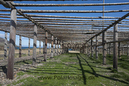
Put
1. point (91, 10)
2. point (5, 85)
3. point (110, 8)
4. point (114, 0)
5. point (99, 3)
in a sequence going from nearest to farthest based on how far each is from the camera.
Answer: point (5, 85), point (99, 3), point (114, 0), point (91, 10), point (110, 8)

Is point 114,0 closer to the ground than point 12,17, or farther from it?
farther from it

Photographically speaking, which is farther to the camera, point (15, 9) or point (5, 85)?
point (15, 9)

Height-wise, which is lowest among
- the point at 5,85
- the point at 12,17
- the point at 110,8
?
the point at 5,85

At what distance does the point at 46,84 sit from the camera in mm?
4480

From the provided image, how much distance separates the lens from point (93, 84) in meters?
4.53

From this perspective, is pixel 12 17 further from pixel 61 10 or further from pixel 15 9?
pixel 61 10

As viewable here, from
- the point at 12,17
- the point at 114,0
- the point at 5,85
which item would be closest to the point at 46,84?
the point at 5,85

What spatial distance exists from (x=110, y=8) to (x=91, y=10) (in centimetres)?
153

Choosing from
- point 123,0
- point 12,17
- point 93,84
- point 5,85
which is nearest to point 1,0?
point 12,17

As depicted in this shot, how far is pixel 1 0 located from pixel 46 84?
→ 4.50 metres

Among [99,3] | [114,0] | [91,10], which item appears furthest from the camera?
[91,10]

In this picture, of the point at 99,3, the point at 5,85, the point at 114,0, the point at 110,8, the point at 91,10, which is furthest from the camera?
the point at 110,8

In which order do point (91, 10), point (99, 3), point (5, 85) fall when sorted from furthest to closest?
point (91, 10)
point (99, 3)
point (5, 85)

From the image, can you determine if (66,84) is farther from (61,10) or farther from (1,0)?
(1,0)
